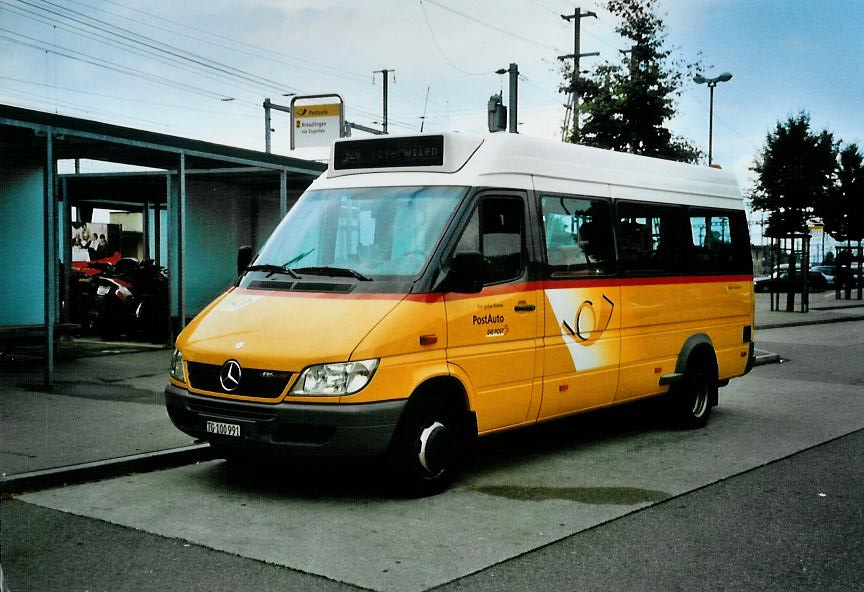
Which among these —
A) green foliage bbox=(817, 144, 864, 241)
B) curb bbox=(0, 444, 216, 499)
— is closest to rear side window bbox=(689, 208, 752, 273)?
curb bbox=(0, 444, 216, 499)

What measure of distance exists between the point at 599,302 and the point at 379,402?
2826mm

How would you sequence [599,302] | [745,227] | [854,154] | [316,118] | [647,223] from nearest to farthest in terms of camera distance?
[599,302] → [647,223] → [745,227] → [316,118] → [854,154]

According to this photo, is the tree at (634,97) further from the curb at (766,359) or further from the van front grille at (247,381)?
the van front grille at (247,381)

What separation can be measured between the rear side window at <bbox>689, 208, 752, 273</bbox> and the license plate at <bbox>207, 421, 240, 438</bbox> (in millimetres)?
5206

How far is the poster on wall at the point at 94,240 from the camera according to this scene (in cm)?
2598

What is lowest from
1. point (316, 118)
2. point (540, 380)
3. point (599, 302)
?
point (540, 380)

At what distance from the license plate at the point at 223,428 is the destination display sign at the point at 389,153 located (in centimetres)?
240

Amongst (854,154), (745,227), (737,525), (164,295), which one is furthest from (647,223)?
(854,154)

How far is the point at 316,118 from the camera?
68.8ft

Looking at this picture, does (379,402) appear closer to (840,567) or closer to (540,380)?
(540,380)

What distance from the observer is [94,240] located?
1099 inches

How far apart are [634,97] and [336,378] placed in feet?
54.7

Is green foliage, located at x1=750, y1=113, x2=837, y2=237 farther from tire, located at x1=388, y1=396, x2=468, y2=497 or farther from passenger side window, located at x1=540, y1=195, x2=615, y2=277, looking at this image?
tire, located at x1=388, y1=396, x2=468, y2=497

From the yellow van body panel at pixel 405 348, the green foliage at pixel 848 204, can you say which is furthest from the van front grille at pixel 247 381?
the green foliage at pixel 848 204
